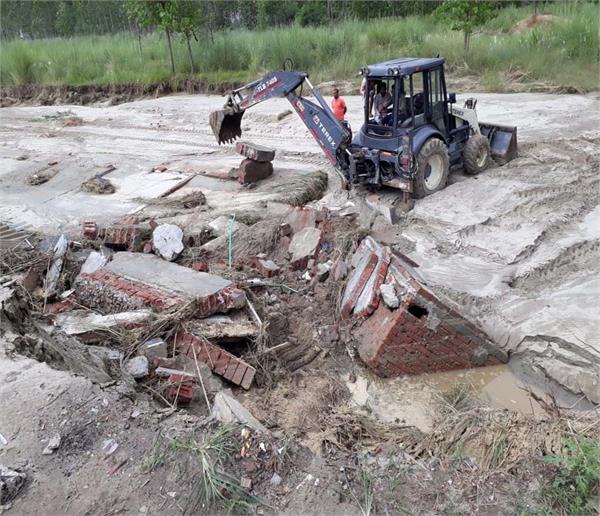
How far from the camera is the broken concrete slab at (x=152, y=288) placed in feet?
20.9

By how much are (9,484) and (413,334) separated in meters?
3.81

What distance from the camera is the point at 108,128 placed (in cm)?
1568

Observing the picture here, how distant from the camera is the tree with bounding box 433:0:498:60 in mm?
15719

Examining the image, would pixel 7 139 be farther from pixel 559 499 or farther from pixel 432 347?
pixel 559 499

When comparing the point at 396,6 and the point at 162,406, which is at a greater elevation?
the point at 396,6

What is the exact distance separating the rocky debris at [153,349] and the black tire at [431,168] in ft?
16.0

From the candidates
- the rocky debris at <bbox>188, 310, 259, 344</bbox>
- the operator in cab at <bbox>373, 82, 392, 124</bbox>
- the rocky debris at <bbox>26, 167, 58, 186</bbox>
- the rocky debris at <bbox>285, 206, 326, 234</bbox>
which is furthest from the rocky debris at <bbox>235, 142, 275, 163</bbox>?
the rocky debris at <bbox>188, 310, 259, 344</bbox>

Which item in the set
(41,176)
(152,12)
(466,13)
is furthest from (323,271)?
(152,12)

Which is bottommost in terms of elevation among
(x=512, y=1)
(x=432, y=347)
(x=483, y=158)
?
(x=432, y=347)

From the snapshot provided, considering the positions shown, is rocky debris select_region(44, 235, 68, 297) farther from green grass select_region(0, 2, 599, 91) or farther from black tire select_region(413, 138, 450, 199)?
green grass select_region(0, 2, 599, 91)

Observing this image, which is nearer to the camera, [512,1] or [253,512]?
[253,512]

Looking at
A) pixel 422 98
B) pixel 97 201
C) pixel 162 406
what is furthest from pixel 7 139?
pixel 162 406

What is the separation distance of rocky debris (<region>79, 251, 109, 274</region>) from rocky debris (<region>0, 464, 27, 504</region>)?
3768 mm

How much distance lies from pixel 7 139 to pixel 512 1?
2145cm
